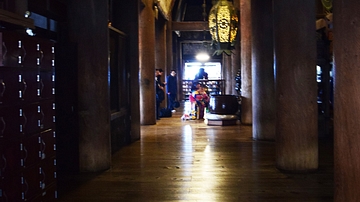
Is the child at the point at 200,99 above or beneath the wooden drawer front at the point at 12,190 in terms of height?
above

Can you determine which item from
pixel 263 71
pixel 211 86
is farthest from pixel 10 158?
pixel 211 86

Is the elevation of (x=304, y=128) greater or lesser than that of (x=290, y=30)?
lesser

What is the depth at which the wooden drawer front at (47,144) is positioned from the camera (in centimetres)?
325

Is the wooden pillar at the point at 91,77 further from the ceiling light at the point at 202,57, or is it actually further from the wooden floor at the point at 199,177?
the ceiling light at the point at 202,57

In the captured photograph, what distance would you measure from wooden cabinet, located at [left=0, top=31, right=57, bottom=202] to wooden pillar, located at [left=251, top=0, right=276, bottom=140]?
14.9 feet

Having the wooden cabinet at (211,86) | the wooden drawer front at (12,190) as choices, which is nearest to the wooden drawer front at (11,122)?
the wooden drawer front at (12,190)

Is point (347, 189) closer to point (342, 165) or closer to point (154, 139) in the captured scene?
point (342, 165)

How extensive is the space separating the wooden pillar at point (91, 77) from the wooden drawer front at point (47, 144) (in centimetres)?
152

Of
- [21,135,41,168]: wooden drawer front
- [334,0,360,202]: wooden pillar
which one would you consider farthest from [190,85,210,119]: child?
[334,0,360,202]: wooden pillar

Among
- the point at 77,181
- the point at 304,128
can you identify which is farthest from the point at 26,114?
the point at 304,128

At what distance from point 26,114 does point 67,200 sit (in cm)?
124

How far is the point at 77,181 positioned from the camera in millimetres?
4609

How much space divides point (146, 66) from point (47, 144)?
666cm

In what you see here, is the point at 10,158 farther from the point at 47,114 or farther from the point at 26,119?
the point at 47,114
